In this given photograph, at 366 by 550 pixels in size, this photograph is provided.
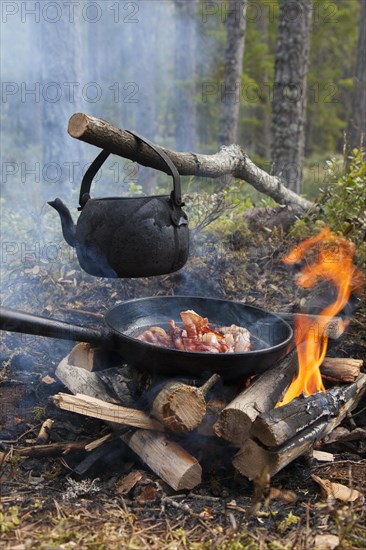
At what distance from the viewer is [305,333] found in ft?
12.5

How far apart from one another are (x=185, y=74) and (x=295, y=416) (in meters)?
19.3

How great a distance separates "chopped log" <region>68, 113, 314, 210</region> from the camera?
116 inches

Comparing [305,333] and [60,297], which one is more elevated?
[305,333]

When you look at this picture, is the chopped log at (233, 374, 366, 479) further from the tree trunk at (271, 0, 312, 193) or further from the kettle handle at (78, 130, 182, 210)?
the tree trunk at (271, 0, 312, 193)

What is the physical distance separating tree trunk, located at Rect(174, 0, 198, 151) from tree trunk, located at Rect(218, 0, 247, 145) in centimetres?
484

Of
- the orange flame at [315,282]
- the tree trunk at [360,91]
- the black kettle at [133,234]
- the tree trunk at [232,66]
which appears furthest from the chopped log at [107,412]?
the tree trunk at [232,66]

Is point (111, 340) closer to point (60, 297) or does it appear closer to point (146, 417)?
point (146, 417)

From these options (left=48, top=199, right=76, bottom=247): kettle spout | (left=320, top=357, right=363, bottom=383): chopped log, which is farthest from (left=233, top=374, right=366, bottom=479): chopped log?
(left=48, top=199, right=76, bottom=247): kettle spout

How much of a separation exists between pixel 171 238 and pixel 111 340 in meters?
0.76

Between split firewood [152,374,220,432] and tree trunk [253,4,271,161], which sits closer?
split firewood [152,374,220,432]

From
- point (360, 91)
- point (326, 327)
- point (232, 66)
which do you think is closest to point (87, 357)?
point (326, 327)

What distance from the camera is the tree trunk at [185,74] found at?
738 inches

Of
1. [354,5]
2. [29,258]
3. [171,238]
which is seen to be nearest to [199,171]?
[171,238]

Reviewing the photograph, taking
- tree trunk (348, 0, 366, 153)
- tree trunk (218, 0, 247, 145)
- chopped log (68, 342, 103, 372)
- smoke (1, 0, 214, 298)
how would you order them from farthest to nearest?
tree trunk (218, 0, 247, 145), tree trunk (348, 0, 366, 153), smoke (1, 0, 214, 298), chopped log (68, 342, 103, 372)
